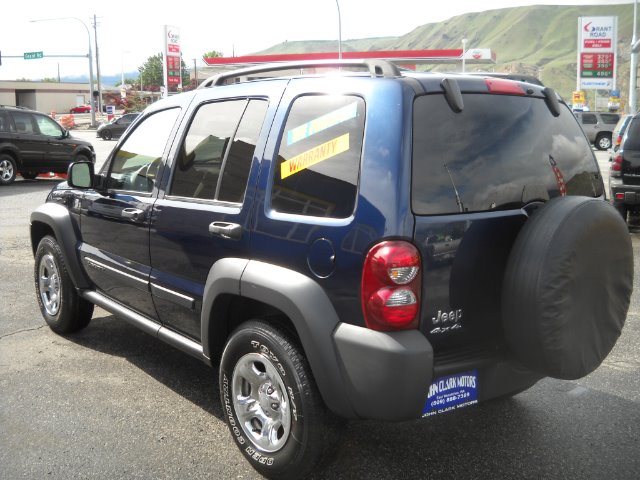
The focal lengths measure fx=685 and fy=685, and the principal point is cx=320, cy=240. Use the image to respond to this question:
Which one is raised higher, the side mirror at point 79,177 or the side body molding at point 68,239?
the side mirror at point 79,177

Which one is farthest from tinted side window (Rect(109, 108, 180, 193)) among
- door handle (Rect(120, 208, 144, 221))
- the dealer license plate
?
the dealer license plate

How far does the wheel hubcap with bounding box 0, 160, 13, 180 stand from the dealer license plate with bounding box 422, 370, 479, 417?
53.9 ft

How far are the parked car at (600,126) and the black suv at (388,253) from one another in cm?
3290

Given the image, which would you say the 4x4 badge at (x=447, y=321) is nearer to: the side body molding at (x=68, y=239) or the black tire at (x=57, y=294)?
the side body molding at (x=68, y=239)

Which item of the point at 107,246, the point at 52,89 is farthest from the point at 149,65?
the point at 107,246

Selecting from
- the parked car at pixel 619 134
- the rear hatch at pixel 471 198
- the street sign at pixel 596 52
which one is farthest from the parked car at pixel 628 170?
the street sign at pixel 596 52

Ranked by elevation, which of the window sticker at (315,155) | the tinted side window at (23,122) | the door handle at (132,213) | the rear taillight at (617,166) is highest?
the tinted side window at (23,122)

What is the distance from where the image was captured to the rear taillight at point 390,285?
104 inches

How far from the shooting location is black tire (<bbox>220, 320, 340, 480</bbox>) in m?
2.88

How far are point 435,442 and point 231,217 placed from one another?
1544mm

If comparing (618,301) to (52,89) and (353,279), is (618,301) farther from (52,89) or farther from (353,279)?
(52,89)

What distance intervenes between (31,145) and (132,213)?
1482 cm

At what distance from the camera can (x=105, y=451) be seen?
3.41m

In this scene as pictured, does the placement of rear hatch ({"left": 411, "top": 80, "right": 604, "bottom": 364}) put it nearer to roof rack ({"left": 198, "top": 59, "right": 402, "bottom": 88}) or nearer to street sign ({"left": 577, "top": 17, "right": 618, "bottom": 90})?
roof rack ({"left": 198, "top": 59, "right": 402, "bottom": 88})
